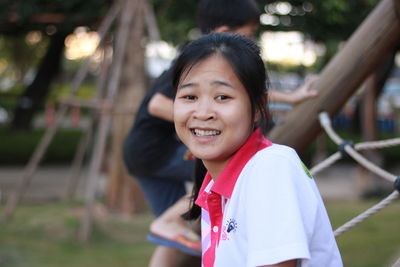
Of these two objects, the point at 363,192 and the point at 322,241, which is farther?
the point at 363,192

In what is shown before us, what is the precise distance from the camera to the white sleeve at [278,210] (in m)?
1.36

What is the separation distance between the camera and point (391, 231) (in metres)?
7.71

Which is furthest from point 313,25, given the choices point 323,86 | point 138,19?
point 323,86

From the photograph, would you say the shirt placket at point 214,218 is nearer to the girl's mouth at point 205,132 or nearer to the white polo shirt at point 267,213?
the white polo shirt at point 267,213

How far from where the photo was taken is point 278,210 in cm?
138

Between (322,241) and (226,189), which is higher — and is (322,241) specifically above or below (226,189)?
below

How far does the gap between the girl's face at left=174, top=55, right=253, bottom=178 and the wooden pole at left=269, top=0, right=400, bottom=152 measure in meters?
1.14

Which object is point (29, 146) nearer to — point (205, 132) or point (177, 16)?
point (177, 16)

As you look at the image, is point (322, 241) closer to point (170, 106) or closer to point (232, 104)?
point (232, 104)

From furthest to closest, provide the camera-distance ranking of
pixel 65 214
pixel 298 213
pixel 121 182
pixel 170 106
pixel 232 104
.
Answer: pixel 121 182 < pixel 65 214 < pixel 170 106 < pixel 232 104 < pixel 298 213

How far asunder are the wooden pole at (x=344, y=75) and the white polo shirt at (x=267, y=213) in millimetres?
1144

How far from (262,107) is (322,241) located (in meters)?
0.33

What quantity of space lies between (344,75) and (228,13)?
0.48m

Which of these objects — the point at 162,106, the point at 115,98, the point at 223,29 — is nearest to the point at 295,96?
the point at 223,29
